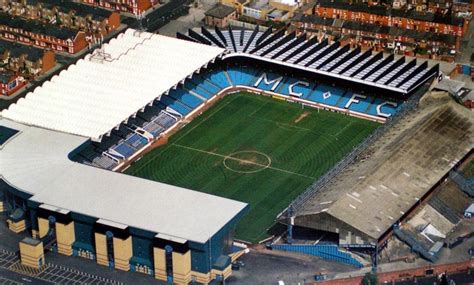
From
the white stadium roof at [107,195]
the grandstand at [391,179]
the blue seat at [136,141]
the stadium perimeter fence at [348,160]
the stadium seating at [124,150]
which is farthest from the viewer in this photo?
the blue seat at [136,141]

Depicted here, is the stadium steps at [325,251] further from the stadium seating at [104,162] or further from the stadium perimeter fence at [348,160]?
the stadium seating at [104,162]

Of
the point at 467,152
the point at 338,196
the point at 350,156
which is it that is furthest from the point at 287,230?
the point at 467,152

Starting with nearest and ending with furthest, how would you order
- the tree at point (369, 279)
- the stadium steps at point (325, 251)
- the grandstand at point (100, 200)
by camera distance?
1. the tree at point (369, 279)
2. the grandstand at point (100, 200)
3. the stadium steps at point (325, 251)

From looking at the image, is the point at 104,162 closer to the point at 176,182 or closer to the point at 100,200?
the point at 176,182

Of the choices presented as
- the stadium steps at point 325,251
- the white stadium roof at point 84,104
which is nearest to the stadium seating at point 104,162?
the white stadium roof at point 84,104

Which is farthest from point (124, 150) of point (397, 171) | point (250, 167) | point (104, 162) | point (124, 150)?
point (397, 171)

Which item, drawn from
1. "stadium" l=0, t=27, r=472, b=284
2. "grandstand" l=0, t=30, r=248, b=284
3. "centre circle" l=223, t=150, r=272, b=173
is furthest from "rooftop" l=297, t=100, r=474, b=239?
"centre circle" l=223, t=150, r=272, b=173

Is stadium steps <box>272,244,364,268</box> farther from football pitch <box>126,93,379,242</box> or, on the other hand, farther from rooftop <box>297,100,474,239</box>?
football pitch <box>126,93,379,242</box>
